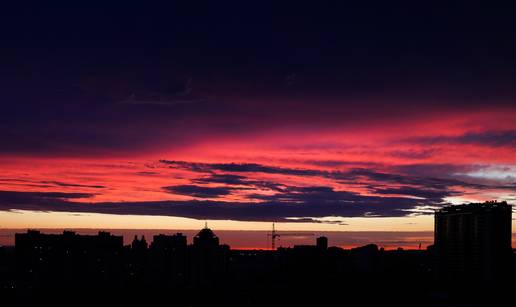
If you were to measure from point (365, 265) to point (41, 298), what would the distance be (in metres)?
44.6

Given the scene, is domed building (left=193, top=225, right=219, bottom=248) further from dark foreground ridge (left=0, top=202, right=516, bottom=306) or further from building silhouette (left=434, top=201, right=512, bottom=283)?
building silhouette (left=434, top=201, right=512, bottom=283)

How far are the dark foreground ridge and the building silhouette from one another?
141mm

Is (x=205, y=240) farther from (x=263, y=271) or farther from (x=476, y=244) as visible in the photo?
(x=476, y=244)

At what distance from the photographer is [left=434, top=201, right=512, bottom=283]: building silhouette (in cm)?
8081

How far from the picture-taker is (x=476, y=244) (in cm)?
8538

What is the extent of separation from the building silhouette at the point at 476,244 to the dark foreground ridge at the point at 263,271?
0.14 m

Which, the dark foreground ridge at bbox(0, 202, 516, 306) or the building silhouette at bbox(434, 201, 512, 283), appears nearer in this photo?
the dark foreground ridge at bbox(0, 202, 516, 306)

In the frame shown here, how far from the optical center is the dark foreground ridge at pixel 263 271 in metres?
59.3

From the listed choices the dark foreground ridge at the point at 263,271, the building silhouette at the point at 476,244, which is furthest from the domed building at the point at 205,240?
the building silhouette at the point at 476,244

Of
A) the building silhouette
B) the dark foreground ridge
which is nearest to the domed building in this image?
the dark foreground ridge

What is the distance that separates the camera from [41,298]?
58875mm

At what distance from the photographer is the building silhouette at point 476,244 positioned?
265ft

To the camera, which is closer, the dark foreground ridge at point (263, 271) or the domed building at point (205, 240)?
the dark foreground ridge at point (263, 271)

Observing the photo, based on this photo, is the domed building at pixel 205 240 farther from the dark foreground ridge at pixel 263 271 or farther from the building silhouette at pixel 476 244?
the building silhouette at pixel 476 244
